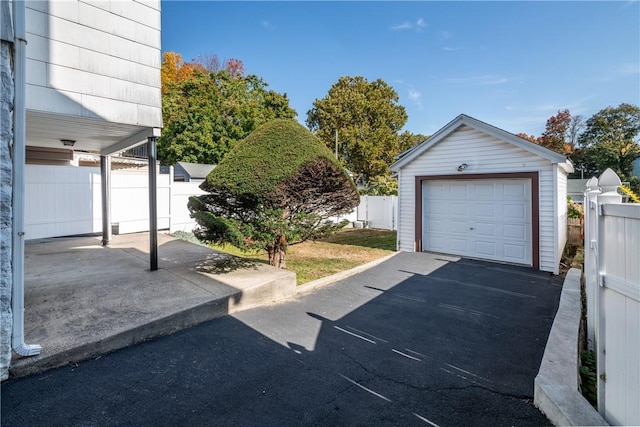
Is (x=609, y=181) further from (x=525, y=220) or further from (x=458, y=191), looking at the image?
(x=458, y=191)

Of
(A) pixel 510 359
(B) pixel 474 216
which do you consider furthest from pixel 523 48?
(A) pixel 510 359

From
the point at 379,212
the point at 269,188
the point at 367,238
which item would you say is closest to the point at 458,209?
the point at 367,238

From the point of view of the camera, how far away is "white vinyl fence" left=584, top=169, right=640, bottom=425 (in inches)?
71.3

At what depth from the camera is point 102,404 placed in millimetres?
2555

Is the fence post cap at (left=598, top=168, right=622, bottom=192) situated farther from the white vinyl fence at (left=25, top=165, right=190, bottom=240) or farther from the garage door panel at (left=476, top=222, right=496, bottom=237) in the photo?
the white vinyl fence at (left=25, top=165, right=190, bottom=240)

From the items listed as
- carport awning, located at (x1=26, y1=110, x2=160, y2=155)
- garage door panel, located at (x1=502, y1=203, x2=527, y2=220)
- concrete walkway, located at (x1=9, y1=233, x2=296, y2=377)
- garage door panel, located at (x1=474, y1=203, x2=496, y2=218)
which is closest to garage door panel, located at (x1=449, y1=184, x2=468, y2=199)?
garage door panel, located at (x1=474, y1=203, x2=496, y2=218)

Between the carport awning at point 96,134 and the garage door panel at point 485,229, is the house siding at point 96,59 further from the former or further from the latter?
the garage door panel at point 485,229

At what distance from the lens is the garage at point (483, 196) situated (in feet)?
25.2

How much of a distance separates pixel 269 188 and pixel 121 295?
2729 millimetres

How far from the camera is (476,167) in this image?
8.77m

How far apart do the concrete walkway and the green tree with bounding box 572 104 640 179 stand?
129ft

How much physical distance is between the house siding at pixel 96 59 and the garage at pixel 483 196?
7265 millimetres

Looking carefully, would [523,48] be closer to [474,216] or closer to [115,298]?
[474,216]

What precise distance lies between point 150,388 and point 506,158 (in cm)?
883
